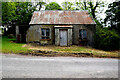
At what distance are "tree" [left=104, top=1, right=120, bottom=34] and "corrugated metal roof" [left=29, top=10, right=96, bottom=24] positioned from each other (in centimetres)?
275

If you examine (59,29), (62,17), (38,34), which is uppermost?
(62,17)

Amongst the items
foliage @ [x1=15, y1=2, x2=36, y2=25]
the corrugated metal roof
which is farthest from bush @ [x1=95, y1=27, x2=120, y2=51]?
foliage @ [x1=15, y1=2, x2=36, y2=25]

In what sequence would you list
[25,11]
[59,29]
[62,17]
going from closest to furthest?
[59,29] < [62,17] < [25,11]

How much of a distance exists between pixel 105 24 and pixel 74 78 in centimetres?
1541

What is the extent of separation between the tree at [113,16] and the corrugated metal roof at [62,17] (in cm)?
275

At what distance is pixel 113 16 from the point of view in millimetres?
16438

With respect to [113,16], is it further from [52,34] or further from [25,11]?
[25,11]

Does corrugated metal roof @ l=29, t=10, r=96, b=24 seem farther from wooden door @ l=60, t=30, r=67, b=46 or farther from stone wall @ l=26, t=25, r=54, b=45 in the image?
wooden door @ l=60, t=30, r=67, b=46

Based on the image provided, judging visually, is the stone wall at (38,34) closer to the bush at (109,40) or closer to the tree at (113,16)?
the bush at (109,40)

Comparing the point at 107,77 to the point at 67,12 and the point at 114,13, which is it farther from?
the point at 67,12

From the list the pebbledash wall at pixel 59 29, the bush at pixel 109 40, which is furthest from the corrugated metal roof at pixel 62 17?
the bush at pixel 109 40

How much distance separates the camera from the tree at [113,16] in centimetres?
1564

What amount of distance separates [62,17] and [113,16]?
24.4 ft

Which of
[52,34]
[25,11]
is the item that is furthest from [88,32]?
[25,11]
